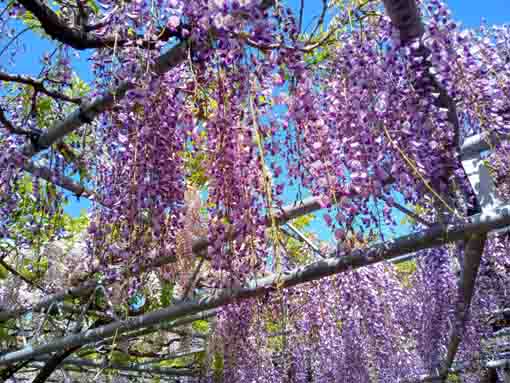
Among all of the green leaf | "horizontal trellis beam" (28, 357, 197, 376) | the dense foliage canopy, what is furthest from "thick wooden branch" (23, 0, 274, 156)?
the green leaf

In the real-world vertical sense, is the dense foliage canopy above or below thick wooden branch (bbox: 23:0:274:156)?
below

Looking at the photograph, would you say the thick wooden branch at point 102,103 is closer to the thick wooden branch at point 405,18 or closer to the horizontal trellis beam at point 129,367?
the thick wooden branch at point 405,18

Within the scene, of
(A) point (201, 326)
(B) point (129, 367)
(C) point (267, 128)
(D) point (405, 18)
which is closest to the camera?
(C) point (267, 128)

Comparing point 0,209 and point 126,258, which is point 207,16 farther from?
point 0,209

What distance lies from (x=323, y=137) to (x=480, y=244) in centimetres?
154

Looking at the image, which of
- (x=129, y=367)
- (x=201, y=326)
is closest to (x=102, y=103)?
(x=129, y=367)

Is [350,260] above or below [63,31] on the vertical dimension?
below

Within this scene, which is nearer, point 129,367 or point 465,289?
point 465,289

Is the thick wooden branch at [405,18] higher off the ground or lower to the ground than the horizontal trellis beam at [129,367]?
higher

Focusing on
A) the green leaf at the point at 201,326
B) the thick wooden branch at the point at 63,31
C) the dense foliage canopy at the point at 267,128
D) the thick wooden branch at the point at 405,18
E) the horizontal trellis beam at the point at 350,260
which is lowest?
the horizontal trellis beam at the point at 350,260

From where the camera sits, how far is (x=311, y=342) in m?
4.30

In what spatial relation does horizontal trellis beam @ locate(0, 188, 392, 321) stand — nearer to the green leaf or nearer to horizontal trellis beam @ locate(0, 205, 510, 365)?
horizontal trellis beam @ locate(0, 205, 510, 365)

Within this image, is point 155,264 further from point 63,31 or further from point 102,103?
point 63,31

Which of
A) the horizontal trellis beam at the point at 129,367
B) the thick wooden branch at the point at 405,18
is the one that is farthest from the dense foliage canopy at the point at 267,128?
the horizontal trellis beam at the point at 129,367
